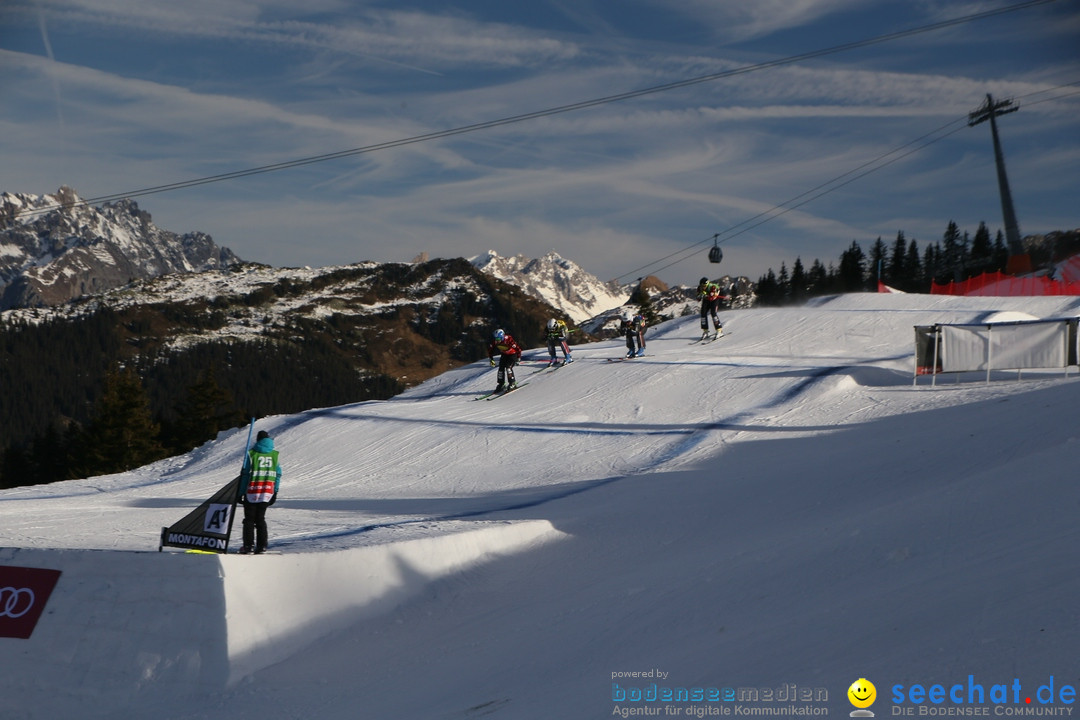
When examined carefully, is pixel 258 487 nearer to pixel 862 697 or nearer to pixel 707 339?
pixel 862 697

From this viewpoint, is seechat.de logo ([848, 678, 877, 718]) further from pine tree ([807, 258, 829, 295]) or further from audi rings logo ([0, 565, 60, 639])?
pine tree ([807, 258, 829, 295])

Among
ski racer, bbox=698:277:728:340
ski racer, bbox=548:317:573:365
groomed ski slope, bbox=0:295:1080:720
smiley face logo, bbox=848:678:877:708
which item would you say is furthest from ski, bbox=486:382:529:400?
smiley face logo, bbox=848:678:877:708

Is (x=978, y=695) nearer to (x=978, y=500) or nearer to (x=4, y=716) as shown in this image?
(x=978, y=500)

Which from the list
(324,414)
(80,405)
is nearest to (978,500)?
(324,414)

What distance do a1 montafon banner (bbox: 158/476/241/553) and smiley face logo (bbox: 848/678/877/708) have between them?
6.82 meters

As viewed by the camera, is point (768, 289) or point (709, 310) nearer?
point (709, 310)

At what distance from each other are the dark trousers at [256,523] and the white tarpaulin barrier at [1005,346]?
1598 cm

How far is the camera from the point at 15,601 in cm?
881

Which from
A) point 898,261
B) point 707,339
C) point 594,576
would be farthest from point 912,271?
point 594,576

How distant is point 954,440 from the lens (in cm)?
1330

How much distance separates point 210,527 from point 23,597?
1911mm

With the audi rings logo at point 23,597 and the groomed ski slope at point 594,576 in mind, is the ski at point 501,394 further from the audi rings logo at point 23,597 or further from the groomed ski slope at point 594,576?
the audi rings logo at point 23,597

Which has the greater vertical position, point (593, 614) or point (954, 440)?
point (954, 440)

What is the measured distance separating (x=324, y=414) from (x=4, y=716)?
16155mm
